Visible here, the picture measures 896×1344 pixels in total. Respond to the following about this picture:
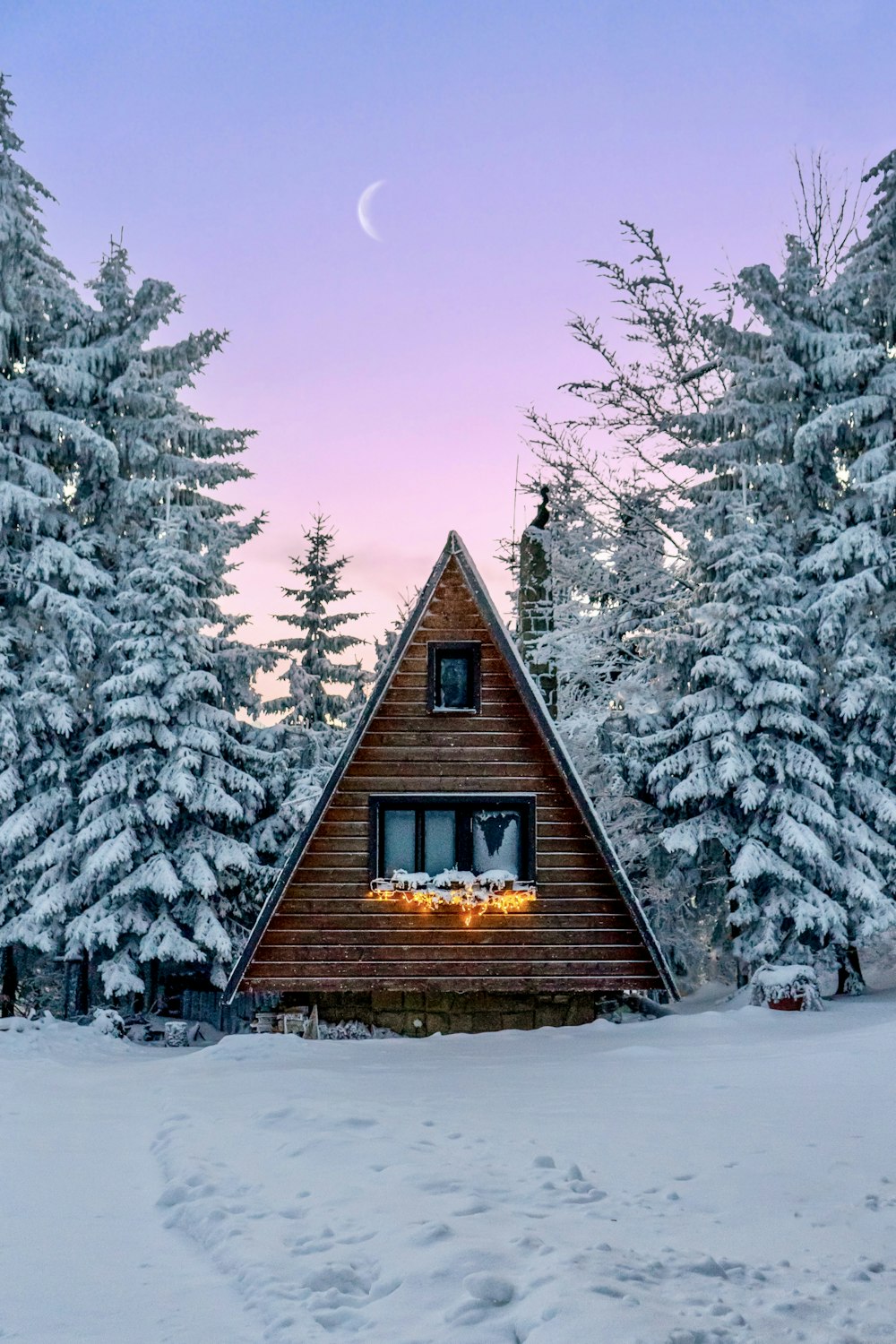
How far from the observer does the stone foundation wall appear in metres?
17.4

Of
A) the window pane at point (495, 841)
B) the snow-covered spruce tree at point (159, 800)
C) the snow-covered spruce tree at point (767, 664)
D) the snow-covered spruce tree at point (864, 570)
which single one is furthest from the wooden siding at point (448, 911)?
the snow-covered spruce tree at point (864, 570)

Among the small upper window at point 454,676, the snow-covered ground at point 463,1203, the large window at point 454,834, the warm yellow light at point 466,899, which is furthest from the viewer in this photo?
the small upper window at point 454,676

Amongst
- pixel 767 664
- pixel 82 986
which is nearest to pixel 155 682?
pixel 82 986

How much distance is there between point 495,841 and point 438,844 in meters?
0.93

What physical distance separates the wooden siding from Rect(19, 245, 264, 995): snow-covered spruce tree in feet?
17.6

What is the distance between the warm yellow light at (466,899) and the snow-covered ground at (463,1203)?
338 centimetres

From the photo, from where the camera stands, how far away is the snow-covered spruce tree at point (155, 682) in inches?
841

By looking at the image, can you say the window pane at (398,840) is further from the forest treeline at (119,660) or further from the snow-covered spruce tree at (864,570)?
the snow-covered spruce tree at (864,570)

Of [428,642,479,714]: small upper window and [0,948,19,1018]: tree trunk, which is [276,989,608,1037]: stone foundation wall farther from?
[0,948,19,1018]: tree trunk

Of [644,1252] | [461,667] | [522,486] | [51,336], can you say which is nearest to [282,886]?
[461,667]

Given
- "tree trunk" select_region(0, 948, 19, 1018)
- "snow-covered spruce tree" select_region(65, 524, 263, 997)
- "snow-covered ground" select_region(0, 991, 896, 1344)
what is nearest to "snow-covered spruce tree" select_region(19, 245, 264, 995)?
"snow-covered spruce tree" select_region(65, 524, 263, 997)

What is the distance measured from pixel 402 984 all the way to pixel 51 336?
1852cm

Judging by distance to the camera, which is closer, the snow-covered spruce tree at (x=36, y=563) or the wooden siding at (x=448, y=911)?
the wooden siding at (x=448, y=911)

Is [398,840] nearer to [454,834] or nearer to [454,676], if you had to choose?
[454,834]
